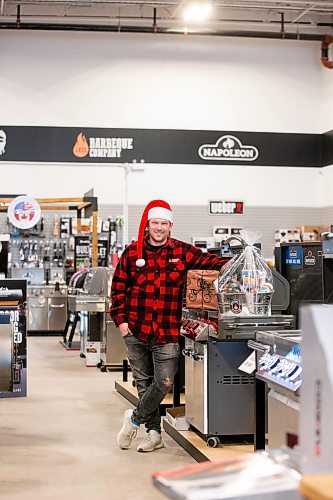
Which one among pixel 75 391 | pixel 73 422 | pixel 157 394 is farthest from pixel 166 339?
pixel 75 391

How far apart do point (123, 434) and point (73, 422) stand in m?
1.20

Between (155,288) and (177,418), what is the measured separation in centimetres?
110

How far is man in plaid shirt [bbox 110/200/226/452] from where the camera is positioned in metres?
5.29

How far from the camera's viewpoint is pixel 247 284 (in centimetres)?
510

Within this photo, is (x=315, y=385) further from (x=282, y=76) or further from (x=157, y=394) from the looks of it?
(x=282, y=76)

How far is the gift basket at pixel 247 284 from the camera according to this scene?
5090mm

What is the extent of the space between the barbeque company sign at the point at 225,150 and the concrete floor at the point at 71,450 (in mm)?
7379

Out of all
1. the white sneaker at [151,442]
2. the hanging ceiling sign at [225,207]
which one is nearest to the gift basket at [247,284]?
the white sneaker at [151,442]

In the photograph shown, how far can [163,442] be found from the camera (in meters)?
5.80

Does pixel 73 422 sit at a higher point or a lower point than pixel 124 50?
lower

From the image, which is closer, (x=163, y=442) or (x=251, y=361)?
(x=251, y=361)

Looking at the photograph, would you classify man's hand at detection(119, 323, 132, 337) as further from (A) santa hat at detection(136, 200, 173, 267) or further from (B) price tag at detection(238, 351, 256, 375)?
(B) price tag at detection(238, 351, 256, 375)

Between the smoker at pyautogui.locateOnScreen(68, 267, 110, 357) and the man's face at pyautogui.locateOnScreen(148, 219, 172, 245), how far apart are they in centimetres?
454

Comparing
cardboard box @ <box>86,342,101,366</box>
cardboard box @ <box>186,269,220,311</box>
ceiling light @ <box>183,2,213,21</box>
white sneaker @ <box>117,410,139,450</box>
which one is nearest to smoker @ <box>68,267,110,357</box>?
cardboard box @ <box>86,342,101,366</box>
